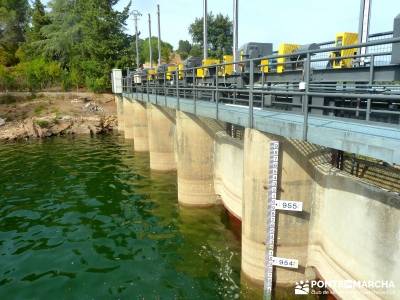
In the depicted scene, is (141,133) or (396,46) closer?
(396,46)

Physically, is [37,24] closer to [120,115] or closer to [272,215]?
[120,115]

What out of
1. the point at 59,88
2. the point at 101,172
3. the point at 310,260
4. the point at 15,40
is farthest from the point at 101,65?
the point at 15,40

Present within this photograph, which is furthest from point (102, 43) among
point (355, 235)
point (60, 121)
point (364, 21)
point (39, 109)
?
point (355, 235)

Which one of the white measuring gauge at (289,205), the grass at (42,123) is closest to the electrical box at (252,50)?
the white measuring gauge at (289,205)

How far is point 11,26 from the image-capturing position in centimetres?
7512

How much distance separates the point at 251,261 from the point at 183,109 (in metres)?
6.04

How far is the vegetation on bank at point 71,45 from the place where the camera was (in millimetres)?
42688

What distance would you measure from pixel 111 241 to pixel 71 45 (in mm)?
50716

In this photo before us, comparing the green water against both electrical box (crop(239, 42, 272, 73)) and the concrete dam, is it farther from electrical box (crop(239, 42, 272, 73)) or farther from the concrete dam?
electrical box (crop(239, 42, 272, 73))

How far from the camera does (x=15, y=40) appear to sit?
75.2 m

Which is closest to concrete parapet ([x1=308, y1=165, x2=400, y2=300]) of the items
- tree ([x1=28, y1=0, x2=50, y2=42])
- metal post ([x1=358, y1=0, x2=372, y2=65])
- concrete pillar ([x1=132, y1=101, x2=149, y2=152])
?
metal post ([x1=358, y1=0, x2=372, y2=65])

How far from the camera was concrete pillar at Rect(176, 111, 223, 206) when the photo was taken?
1204 cm

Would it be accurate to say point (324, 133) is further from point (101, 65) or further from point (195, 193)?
point (101, 65)

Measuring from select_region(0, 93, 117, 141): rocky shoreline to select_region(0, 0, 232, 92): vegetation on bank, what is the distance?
626 centimetres
